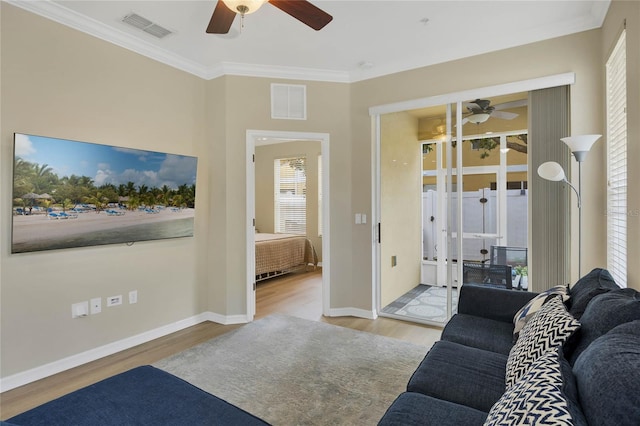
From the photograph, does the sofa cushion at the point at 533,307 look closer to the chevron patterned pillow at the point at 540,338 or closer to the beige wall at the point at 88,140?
the chevron patterned pillow at the point at 540,338

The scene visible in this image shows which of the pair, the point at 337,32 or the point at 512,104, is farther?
the point at 512,104

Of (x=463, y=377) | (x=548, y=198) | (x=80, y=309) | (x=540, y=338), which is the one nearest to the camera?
(x=540, y=338)

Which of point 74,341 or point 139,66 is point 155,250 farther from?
point 139,66

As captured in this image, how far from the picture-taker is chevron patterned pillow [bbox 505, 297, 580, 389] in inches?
59.8

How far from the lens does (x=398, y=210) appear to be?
4281mm

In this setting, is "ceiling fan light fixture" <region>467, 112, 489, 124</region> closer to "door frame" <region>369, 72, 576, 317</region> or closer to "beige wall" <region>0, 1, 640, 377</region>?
"door frame" <region>369, 72, 576, 317</region>

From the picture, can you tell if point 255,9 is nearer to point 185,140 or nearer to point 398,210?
point 185,140

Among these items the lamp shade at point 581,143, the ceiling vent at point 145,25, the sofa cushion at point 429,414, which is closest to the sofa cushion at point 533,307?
the sofa cushion at point 429,414

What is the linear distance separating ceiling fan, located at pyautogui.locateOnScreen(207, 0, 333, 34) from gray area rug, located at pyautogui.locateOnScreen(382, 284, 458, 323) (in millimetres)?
2948

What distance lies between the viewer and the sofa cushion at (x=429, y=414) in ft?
4.35

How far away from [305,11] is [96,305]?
2.97m

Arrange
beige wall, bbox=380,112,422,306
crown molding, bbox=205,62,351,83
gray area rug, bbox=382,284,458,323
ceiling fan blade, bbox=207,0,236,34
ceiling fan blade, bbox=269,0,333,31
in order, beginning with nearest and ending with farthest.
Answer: ceiling fan blade, bbox=269,0,333,31, ceiling fan blade, bbox=207,0,236,34, gray area rug, bbox=382,284,458,323, crown molding, bbox=205,62,351,83, beige wall, bbox=380,112,422,306

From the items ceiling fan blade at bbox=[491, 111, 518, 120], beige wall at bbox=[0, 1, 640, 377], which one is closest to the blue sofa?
beige wall at bbox=[0, 1, 640, 377]

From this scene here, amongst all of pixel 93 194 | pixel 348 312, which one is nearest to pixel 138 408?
pixel 93 194
